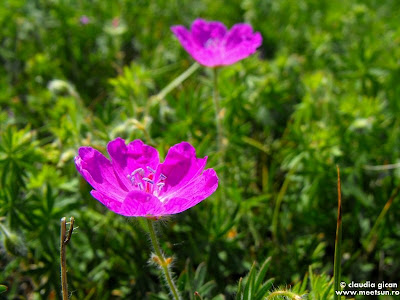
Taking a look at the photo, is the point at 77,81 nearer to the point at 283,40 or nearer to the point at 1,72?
the point at 1,72

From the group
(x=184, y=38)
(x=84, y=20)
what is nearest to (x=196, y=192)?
(x=184, y=38)

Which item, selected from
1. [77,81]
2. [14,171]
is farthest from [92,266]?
[77,81]

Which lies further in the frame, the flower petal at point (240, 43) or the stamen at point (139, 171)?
the flower petal at point (240, 43)

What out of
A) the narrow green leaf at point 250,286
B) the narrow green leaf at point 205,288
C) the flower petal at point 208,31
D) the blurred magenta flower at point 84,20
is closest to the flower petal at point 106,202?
the narrow green leaf at point 250,286

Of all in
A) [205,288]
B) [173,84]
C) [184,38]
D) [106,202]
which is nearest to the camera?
[106,202]

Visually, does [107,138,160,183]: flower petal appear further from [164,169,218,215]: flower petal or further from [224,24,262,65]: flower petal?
[224,24,262,65]: flower petal

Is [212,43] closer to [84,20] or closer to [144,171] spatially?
[144,171]

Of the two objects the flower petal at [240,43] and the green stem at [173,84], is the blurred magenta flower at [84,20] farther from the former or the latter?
the flower petal at [240,43]
